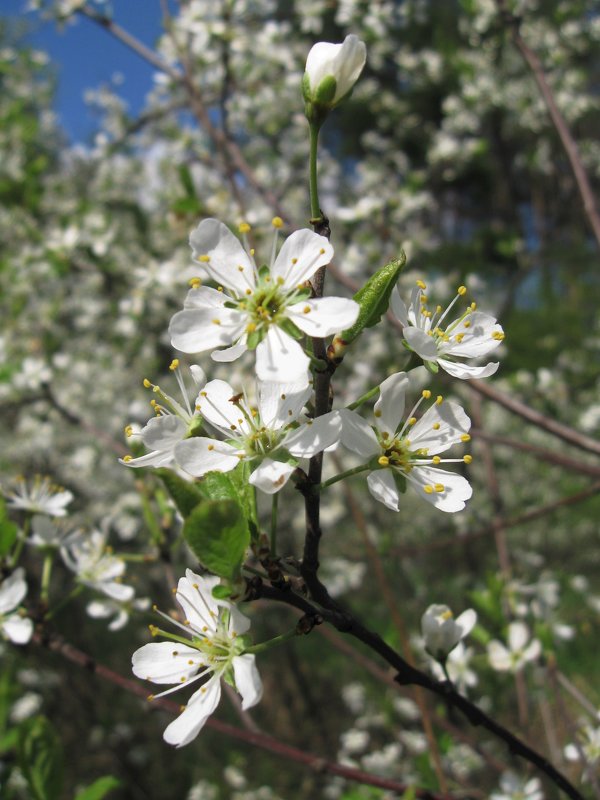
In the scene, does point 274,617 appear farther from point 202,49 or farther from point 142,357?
point 202,49

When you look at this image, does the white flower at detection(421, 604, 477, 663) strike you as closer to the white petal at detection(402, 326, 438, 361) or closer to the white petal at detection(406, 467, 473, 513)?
the white petal at detection(406, 467, 473, 513)

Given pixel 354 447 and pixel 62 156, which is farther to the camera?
pixel 62 156

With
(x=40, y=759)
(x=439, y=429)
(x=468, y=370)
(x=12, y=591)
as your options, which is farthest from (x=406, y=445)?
(x=40, y=759)

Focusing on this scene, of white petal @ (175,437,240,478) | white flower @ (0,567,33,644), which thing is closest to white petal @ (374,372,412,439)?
white petal @ (175,437,240,478)

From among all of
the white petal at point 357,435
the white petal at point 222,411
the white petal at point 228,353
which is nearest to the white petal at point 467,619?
the white petal at point 357,435

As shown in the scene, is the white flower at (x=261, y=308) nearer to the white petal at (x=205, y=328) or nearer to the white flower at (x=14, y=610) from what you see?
the white petal at (x=205, y=328)

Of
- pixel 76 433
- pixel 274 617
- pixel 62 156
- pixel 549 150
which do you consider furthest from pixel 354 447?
pixel 62 156

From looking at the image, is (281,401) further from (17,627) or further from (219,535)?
(17,627)
